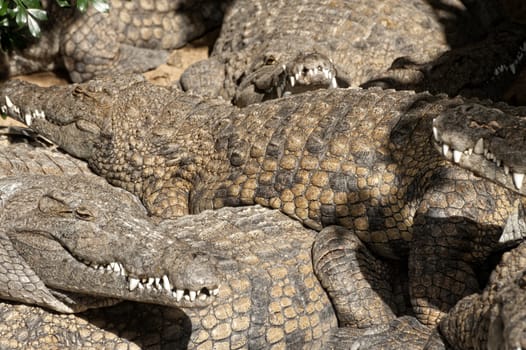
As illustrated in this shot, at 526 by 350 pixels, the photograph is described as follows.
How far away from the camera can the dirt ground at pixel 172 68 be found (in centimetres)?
686

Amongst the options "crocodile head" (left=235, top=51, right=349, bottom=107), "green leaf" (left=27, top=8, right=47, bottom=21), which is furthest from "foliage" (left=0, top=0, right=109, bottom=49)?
"crocodile head" (left=235, top=51, right=349, bottom=107)

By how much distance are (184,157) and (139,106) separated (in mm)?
489

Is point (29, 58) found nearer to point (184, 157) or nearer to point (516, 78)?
point (184, 157)

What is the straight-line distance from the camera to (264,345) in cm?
397

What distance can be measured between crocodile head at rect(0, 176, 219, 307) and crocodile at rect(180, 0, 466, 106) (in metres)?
2.36

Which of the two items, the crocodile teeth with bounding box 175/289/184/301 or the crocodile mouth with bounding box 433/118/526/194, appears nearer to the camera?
the crocodile mouth with bounding box 433/118/526/194

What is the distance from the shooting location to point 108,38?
22.8 ft

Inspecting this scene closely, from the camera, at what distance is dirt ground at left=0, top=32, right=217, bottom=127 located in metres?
6.86

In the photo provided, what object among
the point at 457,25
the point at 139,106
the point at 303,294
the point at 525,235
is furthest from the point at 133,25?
the point at 525,235

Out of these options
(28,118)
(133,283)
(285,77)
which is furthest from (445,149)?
(28,118)

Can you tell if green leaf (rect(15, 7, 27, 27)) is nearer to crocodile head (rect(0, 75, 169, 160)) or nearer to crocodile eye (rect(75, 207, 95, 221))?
crocodile head (rect(0, 75, 169, 160))

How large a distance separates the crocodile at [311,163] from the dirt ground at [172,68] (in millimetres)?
1297

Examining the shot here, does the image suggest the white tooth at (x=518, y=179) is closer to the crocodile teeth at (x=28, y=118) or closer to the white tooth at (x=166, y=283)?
the white tooth at (x=166, y=283)

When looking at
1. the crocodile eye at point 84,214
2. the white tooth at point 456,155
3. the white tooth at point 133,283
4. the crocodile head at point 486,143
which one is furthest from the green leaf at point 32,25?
the white tooth at point 456,155
